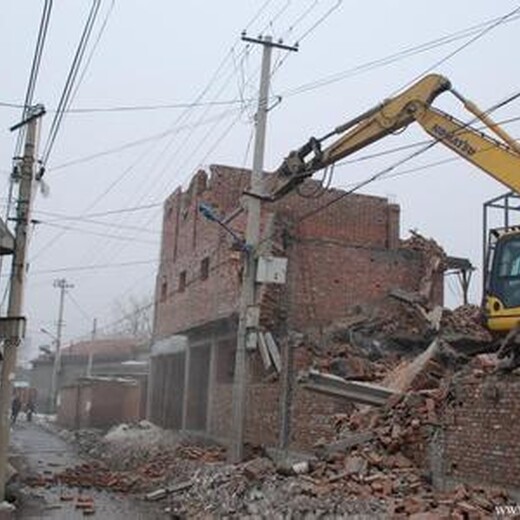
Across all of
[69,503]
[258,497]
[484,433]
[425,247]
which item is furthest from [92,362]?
[484,433]

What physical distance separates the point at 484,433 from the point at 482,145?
6.02m

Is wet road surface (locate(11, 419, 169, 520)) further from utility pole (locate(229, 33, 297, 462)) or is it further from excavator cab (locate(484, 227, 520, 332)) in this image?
excavator cab (locate(484, 227, 520, 332))

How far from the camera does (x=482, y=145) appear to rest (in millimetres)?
16844

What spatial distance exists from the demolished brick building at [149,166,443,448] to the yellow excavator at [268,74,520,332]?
18.4 ft

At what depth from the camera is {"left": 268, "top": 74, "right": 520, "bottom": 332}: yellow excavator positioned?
16.6m

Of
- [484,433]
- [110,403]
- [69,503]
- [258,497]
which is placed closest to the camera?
A: [484,433]

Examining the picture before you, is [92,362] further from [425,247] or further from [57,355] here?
[425,247]

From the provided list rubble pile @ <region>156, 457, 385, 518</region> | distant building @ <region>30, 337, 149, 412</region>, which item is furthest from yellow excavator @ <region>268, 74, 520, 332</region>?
distant building @ <region>30, 337, 149, 412</region>

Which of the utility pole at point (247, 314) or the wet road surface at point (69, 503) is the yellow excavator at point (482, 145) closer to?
Result: the utility pole at point (247, 314)

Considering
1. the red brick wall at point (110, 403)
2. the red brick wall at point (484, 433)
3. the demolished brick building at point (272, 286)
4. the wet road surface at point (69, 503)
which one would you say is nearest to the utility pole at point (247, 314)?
the demolished brick building at point (272, 286)

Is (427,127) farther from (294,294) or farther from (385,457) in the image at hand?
(294,294)

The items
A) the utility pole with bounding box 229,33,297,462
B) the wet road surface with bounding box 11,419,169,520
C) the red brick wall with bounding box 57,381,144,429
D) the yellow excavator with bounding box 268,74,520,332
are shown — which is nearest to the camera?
the yellow excavator with bounding box 268,74,520,332

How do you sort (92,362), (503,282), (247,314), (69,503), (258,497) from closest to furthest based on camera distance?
1. (258,497)
2. (503,282)
3. (69,503)
4. (247,314)
5. (92,362)

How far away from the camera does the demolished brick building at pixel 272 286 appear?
26.3 meters
